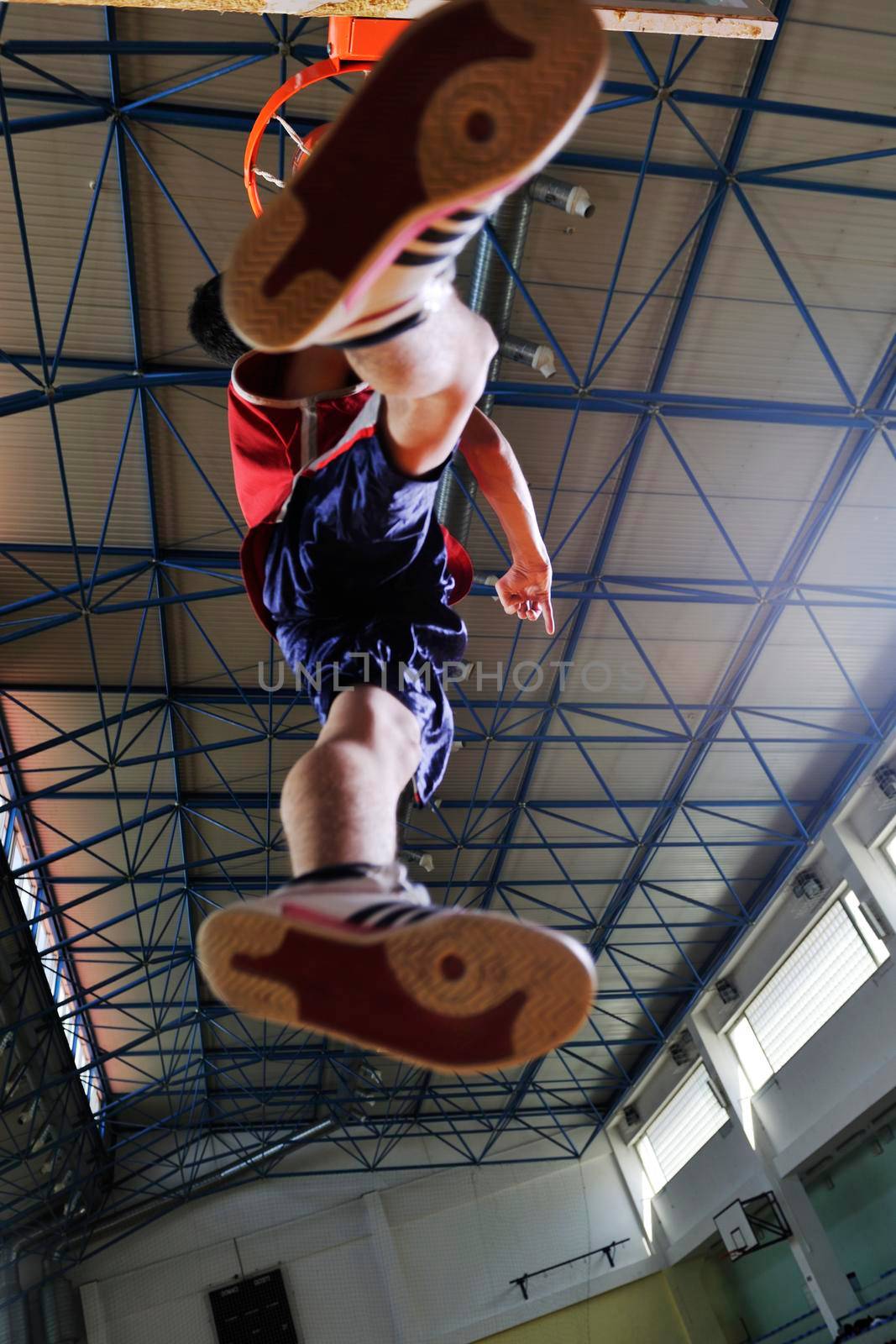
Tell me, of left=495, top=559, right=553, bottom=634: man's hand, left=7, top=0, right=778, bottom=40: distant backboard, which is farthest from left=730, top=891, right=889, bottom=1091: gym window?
left=7, top=0, right=778, bottom=40: distant backboard

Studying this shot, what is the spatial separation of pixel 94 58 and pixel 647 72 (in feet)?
13.7

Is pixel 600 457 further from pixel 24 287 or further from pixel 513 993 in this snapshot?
pixel 513 993

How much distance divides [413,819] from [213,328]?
39.6 feet

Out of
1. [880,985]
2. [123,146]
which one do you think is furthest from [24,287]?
[880,985]

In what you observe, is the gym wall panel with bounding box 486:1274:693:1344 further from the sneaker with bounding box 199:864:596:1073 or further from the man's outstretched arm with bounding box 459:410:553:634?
the sneaker with bounding box 199:864:596:1073

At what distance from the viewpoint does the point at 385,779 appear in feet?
7.34

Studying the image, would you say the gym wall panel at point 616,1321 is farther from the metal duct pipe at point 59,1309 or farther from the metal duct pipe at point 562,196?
the metal duct pipe at point 562,196

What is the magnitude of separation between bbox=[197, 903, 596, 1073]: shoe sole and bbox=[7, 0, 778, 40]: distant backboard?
3.15 meters

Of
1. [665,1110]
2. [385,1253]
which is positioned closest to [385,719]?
[665,1110]

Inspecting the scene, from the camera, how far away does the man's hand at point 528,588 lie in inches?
131

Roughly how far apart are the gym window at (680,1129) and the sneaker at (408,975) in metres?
17.9

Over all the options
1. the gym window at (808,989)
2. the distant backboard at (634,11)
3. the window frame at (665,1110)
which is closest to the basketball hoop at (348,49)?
the distant backboard at (634,11)

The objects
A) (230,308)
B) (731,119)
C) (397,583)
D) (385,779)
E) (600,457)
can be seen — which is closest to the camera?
(230,308)

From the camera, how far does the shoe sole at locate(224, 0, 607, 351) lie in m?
1.67
